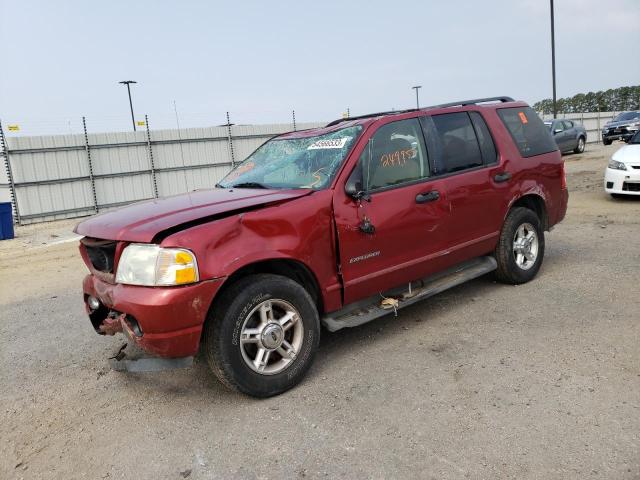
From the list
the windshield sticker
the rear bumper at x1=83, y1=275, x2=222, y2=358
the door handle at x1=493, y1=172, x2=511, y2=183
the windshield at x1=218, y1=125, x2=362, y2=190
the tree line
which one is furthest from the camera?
the tree line

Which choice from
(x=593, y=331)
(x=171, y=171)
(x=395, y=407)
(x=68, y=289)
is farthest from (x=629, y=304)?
(x=171, y=171)

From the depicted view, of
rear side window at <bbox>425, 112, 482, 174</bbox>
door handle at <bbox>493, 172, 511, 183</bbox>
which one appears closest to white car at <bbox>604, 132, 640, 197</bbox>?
door handle at <bbox>493, 172, 511, 183</bbox>

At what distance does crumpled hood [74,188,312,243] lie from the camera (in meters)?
3.10

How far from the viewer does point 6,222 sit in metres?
12.0

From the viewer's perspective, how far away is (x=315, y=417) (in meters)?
3.09

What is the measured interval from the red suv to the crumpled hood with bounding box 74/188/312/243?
0.05ft

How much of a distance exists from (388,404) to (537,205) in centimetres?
329

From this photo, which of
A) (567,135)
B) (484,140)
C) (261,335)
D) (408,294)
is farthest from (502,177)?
(567,135)

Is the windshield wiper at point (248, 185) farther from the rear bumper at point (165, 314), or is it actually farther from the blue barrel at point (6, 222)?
the blue barrel at point (6, 222)

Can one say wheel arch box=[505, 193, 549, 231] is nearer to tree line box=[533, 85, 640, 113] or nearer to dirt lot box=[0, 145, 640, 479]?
dirt lot box=[0, 145, 640, 479]

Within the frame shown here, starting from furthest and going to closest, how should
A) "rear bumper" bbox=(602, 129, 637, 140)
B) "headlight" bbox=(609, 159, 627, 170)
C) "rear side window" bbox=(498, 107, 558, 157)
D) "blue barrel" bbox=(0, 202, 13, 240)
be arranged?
"rear bumper" bbox=(602, 129, 637, 140) < "blue barrel" bbox=(0, 202, 13, 240) < "headlight" bbox=(609, 159, 627, 170) < "rear side window" bbox=(498, 107, 558, 157)

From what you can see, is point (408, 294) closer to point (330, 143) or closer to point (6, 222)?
point (330, 143)

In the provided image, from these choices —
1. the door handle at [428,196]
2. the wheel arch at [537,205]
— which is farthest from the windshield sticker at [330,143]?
the wheel arch at [537,205]

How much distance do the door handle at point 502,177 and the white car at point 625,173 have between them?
20.2 feet
